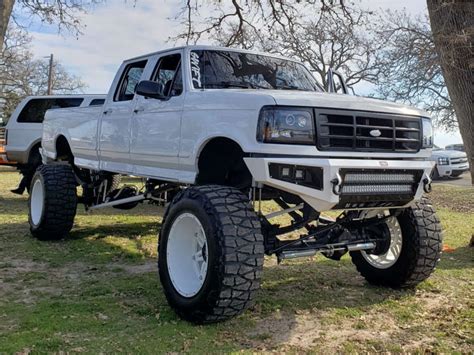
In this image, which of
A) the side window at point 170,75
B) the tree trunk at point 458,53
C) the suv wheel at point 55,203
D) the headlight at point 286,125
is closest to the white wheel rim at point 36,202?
the suv wheel at point 55,203

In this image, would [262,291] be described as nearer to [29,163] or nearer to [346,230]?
[346,230]

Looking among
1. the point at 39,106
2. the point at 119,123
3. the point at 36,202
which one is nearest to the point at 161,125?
the point at 119,123

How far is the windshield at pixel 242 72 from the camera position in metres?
5.05

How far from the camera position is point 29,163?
38.4ft

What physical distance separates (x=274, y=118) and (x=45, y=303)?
258 cm

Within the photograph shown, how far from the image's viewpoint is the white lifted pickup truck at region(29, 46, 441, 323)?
376 centimetres

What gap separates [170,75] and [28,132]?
7.70m

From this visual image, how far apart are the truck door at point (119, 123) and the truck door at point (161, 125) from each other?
0.71ft

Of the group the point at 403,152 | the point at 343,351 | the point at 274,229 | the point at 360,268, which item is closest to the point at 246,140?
the point at 274,229

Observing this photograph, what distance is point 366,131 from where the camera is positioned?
408 centimetres

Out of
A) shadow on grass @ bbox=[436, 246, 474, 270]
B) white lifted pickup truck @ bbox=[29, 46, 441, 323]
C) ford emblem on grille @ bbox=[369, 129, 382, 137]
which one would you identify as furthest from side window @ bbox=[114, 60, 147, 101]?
shadow on grass @ bbox=[436, 246, 474, 270]

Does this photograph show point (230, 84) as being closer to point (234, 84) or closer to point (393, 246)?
point (234, 84)

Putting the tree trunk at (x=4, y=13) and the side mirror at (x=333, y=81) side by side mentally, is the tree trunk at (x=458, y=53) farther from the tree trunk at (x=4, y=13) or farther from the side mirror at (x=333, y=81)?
the tree trunk at (x=4, y=13)

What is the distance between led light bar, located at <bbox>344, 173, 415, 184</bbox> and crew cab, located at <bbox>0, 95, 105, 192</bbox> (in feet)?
29.1
